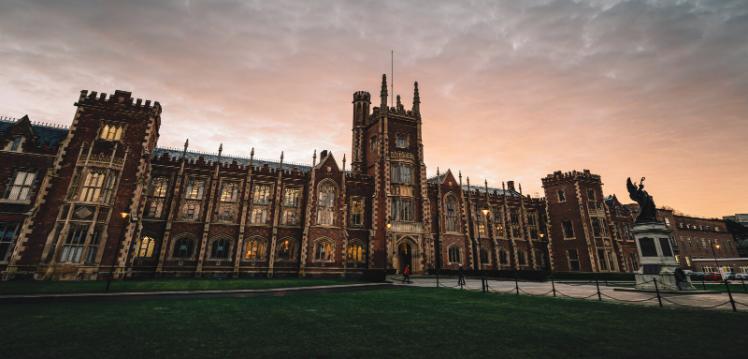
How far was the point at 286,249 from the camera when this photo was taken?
33219mm

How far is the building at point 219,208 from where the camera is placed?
23766 mm

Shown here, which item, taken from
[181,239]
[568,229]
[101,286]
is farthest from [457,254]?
[101,286]

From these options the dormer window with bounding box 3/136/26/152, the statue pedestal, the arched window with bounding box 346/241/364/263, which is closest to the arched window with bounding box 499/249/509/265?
the arched window with bounding box 346/241/364/263

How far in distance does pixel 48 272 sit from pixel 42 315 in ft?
64.1

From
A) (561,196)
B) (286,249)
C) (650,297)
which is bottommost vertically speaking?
(650,297)

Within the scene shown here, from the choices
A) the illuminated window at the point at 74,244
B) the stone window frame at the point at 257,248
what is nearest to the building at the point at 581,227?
the stone window frame at the point at 257,248

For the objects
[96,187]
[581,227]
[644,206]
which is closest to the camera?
[644,206]

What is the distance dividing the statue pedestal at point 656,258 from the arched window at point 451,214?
22.7 meters

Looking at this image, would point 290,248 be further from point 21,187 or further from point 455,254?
point 21,187

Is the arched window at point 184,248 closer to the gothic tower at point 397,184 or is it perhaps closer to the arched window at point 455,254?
the gothic tower at point 397,184

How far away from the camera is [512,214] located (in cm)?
4816

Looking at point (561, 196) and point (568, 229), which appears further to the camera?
point (561, 196)

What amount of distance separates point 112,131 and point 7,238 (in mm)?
10611

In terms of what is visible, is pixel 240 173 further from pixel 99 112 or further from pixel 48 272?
pixel 48 272
